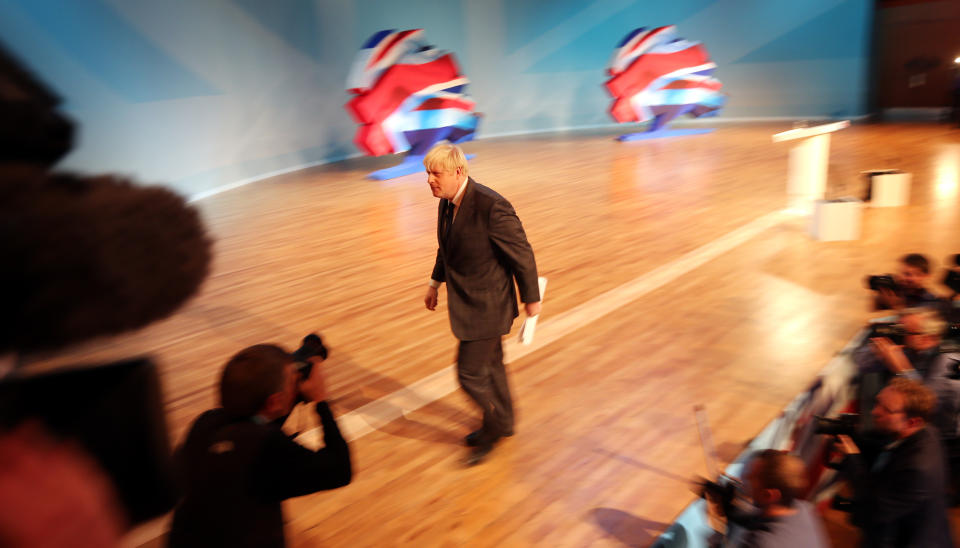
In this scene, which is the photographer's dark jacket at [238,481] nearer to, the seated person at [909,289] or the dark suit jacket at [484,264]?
the dark suit jacket at [484,264]

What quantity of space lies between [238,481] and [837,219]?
581 cm

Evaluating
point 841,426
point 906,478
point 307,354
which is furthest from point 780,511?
point 307,354

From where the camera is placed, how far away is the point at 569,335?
4.27 m

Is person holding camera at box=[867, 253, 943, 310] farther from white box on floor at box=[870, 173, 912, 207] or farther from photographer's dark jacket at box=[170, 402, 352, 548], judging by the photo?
white box on floor at box=[870, 173, 912, 207]

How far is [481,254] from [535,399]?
1045mm

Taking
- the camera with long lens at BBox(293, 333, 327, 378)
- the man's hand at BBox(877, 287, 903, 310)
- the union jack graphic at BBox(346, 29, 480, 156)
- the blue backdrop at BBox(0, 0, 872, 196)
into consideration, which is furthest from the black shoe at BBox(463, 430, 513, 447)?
the union jack graphic at BBox(346, 29, 480, 156)

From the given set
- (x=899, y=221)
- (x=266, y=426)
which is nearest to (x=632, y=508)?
(x=266, y=426)

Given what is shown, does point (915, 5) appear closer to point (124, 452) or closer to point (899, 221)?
point (899, 221)

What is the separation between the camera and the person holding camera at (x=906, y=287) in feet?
11.6

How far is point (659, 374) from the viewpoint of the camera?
3.67 metres

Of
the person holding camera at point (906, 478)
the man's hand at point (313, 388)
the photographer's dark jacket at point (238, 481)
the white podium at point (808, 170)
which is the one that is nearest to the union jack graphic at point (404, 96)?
the white podium at point (808, 170)

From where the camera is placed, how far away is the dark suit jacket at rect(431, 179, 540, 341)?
273 centimetres

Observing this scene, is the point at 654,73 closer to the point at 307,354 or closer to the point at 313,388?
the point at 307,354

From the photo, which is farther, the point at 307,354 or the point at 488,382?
the point at 488,382
